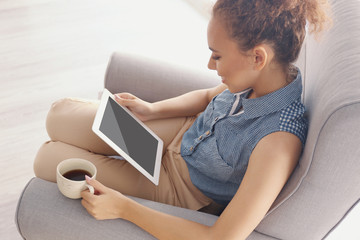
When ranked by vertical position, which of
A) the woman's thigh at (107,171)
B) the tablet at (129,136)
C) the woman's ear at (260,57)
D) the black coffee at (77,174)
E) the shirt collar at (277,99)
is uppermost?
the woman's ear at (260,57)

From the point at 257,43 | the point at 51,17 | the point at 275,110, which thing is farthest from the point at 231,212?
the point at 51,17

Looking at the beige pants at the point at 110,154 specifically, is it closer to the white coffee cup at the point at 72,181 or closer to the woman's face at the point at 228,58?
the white coffee cup at the point at 72,181

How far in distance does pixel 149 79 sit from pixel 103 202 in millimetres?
660

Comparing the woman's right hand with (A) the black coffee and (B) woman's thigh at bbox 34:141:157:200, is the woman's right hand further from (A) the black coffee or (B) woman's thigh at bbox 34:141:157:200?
(A) the black coffee

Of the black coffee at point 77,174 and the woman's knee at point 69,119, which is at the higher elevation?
the black coffee at point 77,174

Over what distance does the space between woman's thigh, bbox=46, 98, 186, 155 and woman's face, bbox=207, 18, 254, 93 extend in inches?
16.6

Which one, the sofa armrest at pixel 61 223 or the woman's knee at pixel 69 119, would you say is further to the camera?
the woman's knee at pixel 69 119

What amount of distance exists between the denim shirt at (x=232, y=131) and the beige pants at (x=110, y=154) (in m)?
0.05

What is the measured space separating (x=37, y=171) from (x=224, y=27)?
0.74 metres

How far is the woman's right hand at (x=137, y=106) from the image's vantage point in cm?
154

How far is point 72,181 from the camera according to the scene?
44.4 inches

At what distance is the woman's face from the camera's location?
3.75ft

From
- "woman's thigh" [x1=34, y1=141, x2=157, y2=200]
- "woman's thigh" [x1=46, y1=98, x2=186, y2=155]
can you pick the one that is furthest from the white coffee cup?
"woman's thigh" [x1=46, y1=98, x2=186, y2=155]

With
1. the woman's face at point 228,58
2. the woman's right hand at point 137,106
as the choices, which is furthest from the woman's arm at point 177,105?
the woman's face at point 228,58
